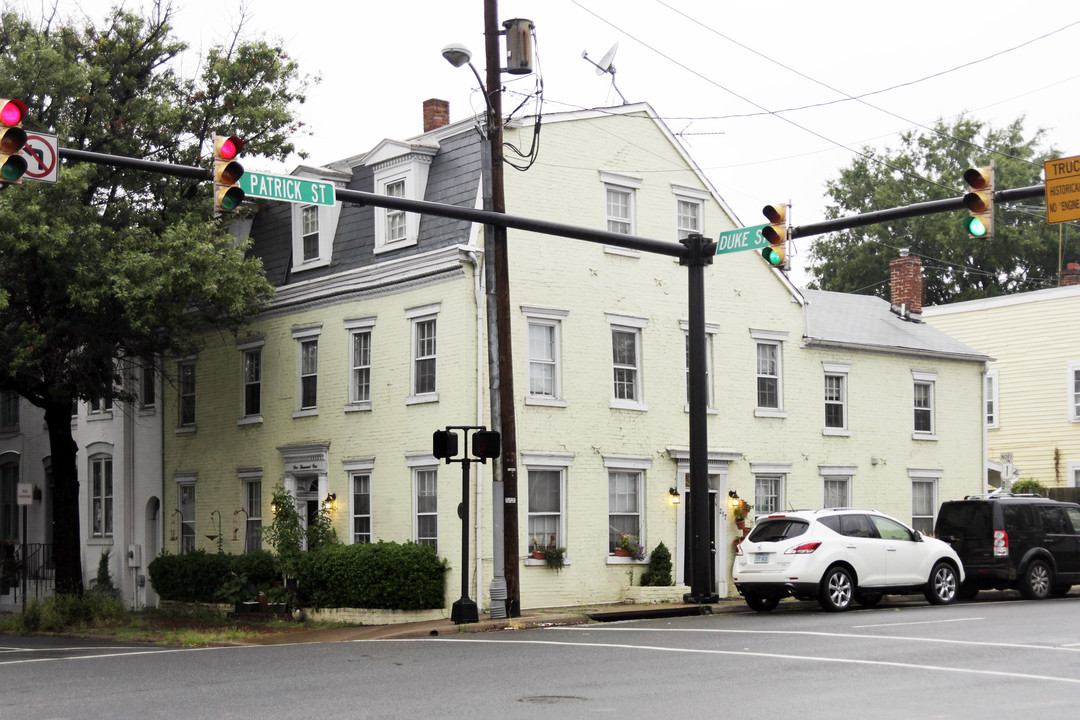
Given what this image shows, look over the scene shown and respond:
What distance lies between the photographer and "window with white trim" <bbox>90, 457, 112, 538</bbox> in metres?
33.7

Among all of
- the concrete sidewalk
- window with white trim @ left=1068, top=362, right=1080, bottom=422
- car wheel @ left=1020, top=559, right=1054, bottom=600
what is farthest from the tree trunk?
window with white trim @ left=1068, top=362, right=1080, bottom=422

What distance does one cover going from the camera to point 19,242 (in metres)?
22.7

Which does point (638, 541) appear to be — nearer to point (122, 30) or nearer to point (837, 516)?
point (837, 516)

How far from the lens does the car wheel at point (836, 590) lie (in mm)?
21766

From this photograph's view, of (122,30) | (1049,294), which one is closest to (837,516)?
(122,30)

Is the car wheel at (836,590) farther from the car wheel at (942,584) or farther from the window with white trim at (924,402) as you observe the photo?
the window with white trim at (924,402)

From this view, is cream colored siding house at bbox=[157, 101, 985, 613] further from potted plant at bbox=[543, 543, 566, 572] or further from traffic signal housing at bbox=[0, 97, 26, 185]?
traffic signal housing at bbox=[0, 97, 26, 185]

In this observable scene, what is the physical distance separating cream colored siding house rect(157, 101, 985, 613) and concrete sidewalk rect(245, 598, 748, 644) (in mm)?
1333

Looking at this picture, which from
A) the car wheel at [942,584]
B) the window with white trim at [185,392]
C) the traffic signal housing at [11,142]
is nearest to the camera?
the traffic signal housing at [11,142]

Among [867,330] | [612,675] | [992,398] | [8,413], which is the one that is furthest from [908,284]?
[8,413]

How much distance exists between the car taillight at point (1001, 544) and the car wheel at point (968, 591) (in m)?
0.90

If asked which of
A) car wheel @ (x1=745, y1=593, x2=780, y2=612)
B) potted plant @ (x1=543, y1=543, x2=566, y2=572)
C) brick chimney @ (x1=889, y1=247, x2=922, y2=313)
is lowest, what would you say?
car wheel @ (x1=745, y1=593, x2=780, y2=612)

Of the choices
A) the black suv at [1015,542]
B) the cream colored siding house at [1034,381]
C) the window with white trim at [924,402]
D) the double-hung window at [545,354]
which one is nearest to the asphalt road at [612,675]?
the black suv at [1015,542]

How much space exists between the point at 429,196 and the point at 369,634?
9.58 meters
